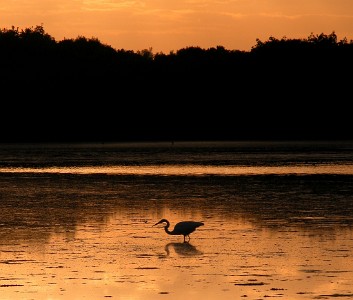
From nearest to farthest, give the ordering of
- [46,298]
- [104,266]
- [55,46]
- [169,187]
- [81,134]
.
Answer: [46,298] → [104,266] → [169,187] → [81,134] → [55,46]

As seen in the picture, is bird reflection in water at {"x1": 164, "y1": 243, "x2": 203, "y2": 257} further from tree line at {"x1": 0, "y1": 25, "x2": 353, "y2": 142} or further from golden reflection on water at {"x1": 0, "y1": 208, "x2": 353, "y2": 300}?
tree line at {"x1": 0, "y1": 25, "x2": 353, "y2": 142}

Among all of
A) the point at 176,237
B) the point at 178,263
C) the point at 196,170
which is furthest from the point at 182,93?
the point at 178,263

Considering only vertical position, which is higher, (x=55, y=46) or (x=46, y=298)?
(x=55, y=46)

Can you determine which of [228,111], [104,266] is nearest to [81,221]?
[104,266]

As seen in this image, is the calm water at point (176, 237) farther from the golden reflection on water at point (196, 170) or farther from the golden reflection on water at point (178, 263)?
the golden reflection on water at point (196, 170)

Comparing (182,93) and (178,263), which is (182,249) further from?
(182,93)

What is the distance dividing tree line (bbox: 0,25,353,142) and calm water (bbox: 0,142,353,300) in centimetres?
4365

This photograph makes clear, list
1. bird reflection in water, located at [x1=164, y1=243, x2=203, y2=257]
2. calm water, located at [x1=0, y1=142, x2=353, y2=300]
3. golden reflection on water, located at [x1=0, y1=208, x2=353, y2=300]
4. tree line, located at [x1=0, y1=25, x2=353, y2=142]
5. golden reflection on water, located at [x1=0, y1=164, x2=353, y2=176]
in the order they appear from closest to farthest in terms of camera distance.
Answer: golden reflection on water, located at [x1=0, y1=208, x2=353, y2=300]
calm water, located at [x1=0, y1=142, x2=353, y2=300]
bird reflection in water, located at [x1=164, y1=243, x2=203, y2=257]
golden reflection on water, located at [x1=0, y1=164, x2=353, y2=176]
tree line, located at [x1=0, y1=25, x2=353, y2=142]

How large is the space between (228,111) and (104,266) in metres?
67.3

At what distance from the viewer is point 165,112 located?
80.2m

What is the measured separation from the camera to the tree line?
74250mm

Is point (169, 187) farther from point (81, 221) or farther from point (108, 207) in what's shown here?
point (81, 221)

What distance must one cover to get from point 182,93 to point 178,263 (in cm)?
6982

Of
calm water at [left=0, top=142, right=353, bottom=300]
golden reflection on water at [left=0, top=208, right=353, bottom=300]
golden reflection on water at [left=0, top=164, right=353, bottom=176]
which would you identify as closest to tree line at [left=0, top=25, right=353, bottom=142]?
golden reflection on water at [left=0, top=164, right=353, bottom=176]
